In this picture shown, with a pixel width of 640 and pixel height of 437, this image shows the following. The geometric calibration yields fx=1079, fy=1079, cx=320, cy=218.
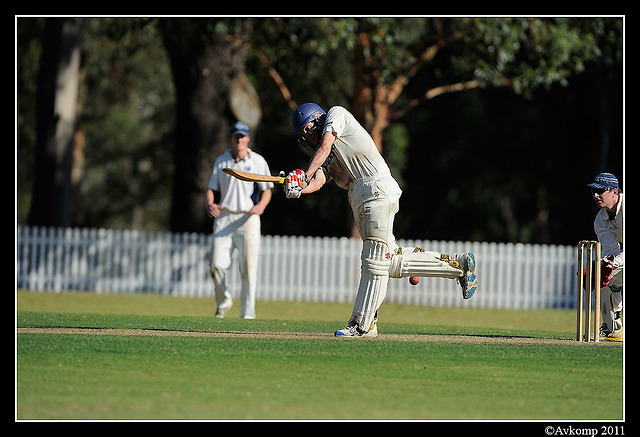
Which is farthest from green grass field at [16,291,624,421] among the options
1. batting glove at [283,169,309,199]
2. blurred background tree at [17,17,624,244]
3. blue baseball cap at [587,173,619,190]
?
blurred background tree at [17,17,624,244]

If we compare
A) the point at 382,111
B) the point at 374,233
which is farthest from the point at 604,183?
the point at 382,111

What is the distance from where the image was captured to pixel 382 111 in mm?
26922

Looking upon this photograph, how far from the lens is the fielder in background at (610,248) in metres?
9.76

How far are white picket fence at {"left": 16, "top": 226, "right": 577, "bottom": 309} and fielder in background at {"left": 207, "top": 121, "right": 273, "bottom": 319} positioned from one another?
9.30 meters

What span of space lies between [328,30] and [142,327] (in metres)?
14.0

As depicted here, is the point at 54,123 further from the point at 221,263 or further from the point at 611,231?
the point at 611,231

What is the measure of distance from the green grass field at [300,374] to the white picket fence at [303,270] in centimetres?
1189

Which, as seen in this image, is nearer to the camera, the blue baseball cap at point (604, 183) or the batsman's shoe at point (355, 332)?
the batsman's shoe at point (355, 332)

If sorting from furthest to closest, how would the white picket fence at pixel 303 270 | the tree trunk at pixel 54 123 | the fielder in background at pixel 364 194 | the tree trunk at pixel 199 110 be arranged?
the tree trunk at pixel 54 123 < the tree trunk at pixel 199 110 < the white picket fence at pixel 303 270 < the fielder in background at pixel 364 194

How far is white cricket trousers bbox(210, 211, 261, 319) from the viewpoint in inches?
512

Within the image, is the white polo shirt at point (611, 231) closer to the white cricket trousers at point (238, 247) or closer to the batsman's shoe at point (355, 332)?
the batsman's shoe at point (355, 332)

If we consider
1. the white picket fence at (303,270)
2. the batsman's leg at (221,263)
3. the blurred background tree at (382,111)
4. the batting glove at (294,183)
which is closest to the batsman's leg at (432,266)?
the batting glove at (294,183)

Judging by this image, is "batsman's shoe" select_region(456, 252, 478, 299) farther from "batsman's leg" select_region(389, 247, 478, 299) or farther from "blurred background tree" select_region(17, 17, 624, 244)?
"blurred background tree" select_region(17, 17, 624, 244)

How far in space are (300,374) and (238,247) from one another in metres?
5.27
